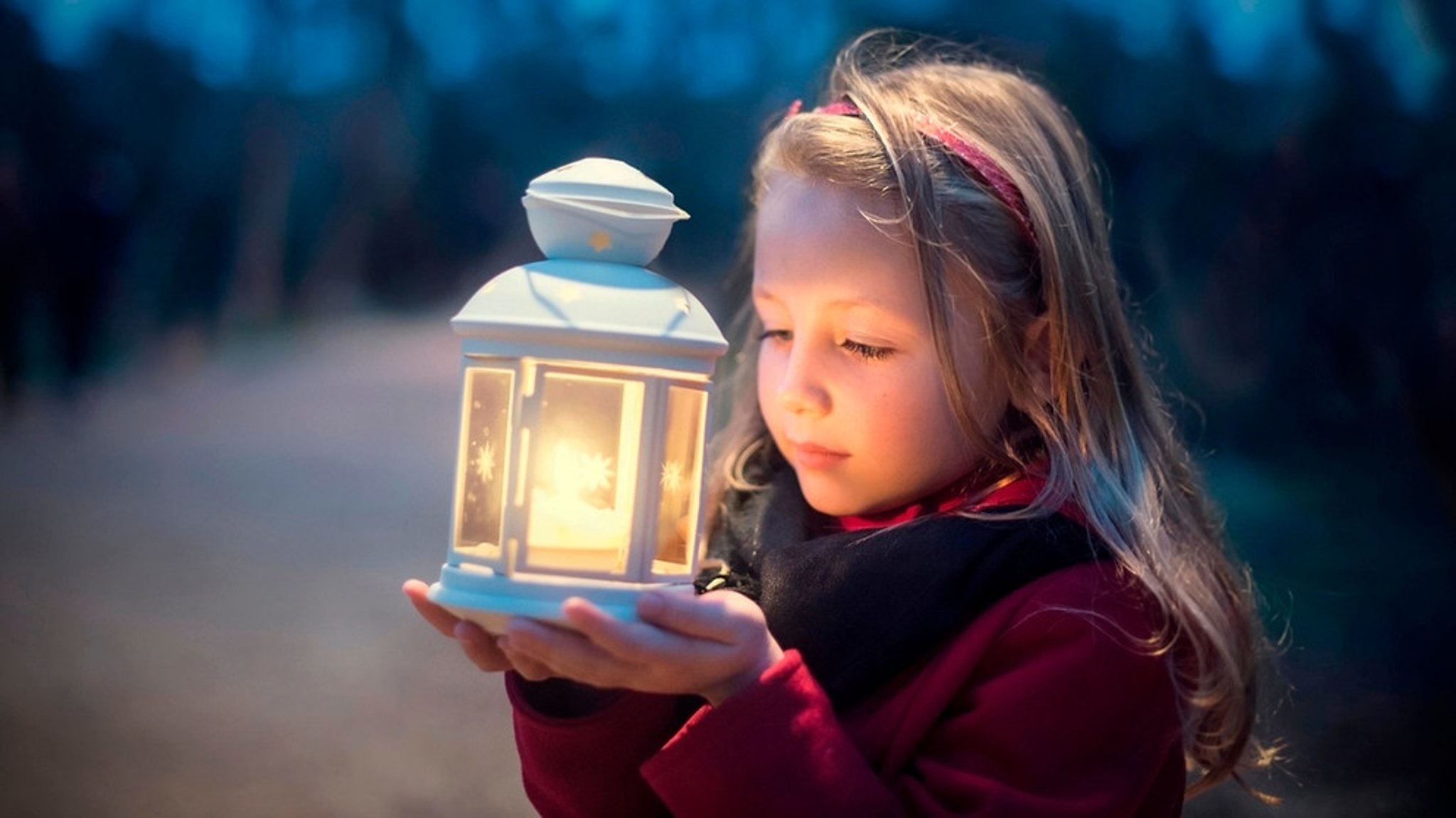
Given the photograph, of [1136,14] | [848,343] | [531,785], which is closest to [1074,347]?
[848,343]

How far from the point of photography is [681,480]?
1148 mm

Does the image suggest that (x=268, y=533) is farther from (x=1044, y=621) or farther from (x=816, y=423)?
(x=1044, y=621)

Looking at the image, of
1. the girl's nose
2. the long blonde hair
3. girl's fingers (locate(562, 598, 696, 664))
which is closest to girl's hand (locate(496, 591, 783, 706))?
girl's fingers (locate(562, 598, 696, 664))

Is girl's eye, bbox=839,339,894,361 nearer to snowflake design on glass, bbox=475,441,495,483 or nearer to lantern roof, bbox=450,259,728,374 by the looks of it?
lantern roof, bbox=450,259,728,374

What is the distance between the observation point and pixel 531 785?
1304 mm

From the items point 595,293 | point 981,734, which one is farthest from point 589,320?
point 981,734

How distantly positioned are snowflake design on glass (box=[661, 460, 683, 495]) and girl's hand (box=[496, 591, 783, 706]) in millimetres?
114

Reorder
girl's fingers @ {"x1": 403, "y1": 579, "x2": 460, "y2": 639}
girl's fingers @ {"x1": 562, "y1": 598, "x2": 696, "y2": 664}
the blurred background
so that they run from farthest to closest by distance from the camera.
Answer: the blurred background < girl's fingers @ {"x1": 403, "y1": 579, "x2": 460, "y2": 639} < girl's fingers @ {"x1": 562, "y1": 598, "x2": 696, "y2": 664}

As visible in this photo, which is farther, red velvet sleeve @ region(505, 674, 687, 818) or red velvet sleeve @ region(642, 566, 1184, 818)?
red velvet sleeve @ region(505, 674, 687, 818)

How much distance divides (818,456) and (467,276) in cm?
135

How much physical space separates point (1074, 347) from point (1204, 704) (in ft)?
1.22

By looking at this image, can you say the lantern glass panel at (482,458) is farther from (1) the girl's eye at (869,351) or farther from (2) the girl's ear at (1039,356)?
(2) the girl's ear at (1039,356)

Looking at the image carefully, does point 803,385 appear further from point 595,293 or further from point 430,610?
point 430,610

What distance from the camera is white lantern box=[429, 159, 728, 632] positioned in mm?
1011
